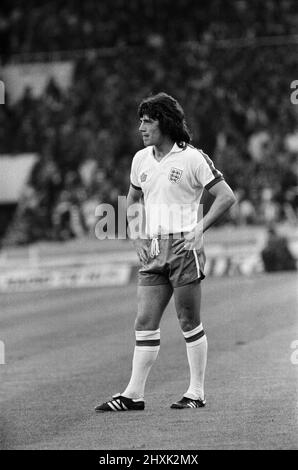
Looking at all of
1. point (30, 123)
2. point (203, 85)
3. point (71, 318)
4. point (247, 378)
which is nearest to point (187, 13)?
point (203, 85)

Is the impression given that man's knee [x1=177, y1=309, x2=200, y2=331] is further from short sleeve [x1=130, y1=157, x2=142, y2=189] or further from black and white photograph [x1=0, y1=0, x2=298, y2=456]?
short sleeve [x1=130, y1=157, x2=142, y2=189]

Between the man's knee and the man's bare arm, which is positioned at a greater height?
the man's bare arm

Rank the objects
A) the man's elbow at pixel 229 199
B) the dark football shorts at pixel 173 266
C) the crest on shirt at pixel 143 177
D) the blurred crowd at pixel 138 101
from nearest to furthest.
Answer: the man's elbow at pixel 229 199 → the dark football shorts at pixel 173 266 → the crest on shirt at pixel 143 177 → the blurred crowd at pixel 138 101

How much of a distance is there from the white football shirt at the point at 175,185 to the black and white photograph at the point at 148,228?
0.01 meters

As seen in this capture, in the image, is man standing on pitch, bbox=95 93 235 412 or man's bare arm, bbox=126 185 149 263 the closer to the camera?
man standing on pitch, bbox=95 93 235 412

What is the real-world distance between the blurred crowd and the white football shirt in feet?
71.5

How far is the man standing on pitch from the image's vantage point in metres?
7.21

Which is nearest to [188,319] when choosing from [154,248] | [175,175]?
[154,248]

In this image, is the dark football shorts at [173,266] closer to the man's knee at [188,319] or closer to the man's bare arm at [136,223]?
the man's bare arm at [136,223]

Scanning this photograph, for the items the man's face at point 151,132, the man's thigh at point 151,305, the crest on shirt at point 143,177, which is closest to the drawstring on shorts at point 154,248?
the man's thigh at point 151,305

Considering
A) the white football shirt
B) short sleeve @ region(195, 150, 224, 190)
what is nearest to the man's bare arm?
the white football shirt

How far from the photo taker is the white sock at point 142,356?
7316 mm

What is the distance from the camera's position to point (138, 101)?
34.6 meters
